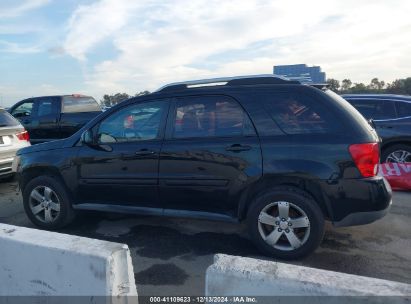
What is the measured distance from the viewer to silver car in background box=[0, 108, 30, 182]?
714cm

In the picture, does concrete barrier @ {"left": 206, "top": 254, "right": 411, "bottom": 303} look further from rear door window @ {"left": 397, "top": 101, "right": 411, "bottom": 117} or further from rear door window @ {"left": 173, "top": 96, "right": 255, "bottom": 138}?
rear door window @ {"left": 397, "top": 101, "right": 411, "bottom": 117}

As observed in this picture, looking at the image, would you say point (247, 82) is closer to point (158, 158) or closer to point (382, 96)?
point (158, 158)

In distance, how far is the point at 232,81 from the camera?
4223mm

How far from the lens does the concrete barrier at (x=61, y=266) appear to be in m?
2.35

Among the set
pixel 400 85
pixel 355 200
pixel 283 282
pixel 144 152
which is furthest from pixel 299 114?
pixel 400 85

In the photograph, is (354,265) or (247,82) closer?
(354,265)

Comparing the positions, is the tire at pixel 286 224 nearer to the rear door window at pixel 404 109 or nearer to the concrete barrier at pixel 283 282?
the concrete barrier at pixel 283 282

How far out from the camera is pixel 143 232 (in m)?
4.81

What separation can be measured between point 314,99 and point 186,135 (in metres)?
1.35

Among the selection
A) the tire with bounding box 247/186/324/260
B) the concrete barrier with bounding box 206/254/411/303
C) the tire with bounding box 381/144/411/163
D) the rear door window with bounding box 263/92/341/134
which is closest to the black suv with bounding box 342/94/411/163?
the tire with bounding box 381/144/411/163

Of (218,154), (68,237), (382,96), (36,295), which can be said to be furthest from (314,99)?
(382,96)

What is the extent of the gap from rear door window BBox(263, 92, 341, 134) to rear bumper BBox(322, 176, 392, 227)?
0.53 meters

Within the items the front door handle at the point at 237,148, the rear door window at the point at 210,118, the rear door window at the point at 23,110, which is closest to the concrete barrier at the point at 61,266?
the front door handle at the point at 237,148

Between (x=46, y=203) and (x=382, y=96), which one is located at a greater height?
(x=382, y=96)
